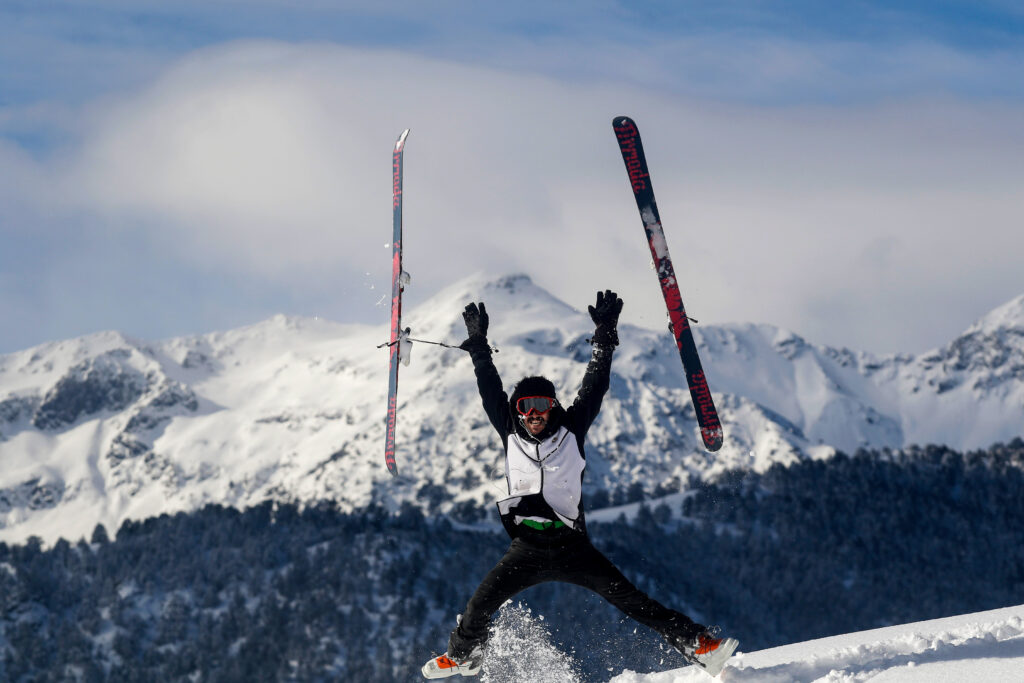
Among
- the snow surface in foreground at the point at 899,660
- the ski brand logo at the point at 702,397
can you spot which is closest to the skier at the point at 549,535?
A: the snow surface in foreground at the point at 899,660

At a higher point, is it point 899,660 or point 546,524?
point 546,524

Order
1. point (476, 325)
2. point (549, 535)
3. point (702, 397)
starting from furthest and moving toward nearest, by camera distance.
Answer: point (702, 397), point (476, 325), point (549, 535)

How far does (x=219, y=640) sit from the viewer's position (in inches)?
7008

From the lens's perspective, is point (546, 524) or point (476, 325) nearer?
point (546, 524)

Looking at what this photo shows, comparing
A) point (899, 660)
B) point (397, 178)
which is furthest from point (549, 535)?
point (397, 178)

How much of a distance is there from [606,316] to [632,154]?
444 cm

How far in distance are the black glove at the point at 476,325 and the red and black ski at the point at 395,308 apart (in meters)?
2.98

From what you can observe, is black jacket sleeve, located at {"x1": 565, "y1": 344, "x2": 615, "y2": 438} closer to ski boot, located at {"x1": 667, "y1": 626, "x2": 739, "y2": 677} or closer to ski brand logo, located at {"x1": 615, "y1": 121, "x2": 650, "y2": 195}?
ski boot, located at {"x1": 667, "y1": 626, "x2": 739, "y2": 677}

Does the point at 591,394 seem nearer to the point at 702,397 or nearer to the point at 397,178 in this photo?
the point at 702,397

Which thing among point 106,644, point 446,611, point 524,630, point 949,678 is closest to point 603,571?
point 524,630

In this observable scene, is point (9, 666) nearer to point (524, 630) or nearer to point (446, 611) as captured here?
point (446, 611)

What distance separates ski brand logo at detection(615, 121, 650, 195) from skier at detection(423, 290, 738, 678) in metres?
5.06

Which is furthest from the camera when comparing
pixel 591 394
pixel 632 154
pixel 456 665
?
pixel 632 154

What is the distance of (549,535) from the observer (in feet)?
38.4
